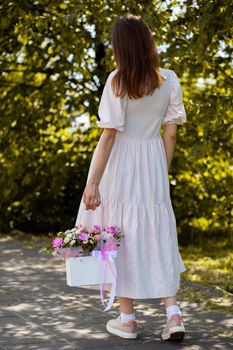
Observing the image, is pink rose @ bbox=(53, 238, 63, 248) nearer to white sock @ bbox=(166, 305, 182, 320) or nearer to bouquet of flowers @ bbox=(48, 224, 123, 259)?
bouquet of flowers @ bbox=(48, 224, 123, 259)

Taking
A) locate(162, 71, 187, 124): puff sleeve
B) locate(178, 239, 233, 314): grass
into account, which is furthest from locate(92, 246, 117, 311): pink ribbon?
locate(178, 239, 233, 314): grass

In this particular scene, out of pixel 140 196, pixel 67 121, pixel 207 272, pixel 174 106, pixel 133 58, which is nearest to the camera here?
pixel 133 58

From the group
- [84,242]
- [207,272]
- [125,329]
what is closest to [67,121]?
[207,272]

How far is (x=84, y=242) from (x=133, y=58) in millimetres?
1039

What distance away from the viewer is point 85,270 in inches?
171

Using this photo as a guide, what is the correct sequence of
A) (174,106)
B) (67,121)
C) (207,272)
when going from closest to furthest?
1. (174,106)
2. (207,272)
3. (67,121)

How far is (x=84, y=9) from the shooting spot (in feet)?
24.9

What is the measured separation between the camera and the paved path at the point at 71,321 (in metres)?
4.47

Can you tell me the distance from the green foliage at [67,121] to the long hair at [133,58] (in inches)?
128

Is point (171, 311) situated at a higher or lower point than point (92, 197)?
lower

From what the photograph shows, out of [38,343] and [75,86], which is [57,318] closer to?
[38,343]

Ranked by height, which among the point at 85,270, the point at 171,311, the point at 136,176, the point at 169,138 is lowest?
the point at 171,311

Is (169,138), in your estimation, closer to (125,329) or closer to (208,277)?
(125,329)

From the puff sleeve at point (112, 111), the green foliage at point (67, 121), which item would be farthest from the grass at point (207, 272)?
the puff sleeve at point (112, 111)
